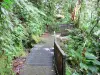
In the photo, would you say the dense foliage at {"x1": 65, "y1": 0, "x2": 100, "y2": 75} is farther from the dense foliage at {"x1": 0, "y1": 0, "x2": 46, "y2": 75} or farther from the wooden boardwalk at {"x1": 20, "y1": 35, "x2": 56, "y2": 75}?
the dense foliage at {"x1": 0, "y1": 0, "x2": 46, "y2": 75}

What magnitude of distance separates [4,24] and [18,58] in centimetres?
300

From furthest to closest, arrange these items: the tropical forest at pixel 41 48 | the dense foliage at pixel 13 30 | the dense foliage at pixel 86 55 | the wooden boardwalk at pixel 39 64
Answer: the wooden boardwalk at pixel 39 64 < the dense foliage at pixel 86 55 < the tropical forest at pixel 41 48 < the dense foliage at pixel 13 30

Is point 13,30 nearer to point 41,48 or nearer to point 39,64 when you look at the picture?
point 39,64

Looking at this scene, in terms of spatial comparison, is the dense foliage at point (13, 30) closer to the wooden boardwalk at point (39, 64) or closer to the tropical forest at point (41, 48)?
the tropical forest at point (41, 48)

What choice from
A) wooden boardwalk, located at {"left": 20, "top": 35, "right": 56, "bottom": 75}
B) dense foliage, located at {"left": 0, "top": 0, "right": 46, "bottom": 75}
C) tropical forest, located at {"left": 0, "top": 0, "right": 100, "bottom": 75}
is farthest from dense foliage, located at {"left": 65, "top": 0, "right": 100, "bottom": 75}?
dense foliage, located at {"left": 0, "top": 0, "right": 46, "bottom": 75}

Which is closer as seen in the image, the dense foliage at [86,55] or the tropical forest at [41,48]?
the tropical forest at [41,48]

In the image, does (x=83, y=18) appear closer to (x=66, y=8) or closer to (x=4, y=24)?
(x=66, y=8)

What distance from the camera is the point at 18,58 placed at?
20.3 feet

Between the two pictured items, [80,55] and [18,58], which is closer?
[80,55]

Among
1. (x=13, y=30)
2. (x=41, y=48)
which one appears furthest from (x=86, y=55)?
(x=41, y=48)

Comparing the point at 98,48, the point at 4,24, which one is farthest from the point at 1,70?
the point at 98,48

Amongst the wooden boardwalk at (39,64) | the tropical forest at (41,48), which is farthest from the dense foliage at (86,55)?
the wooden boardwalk at (39,64)

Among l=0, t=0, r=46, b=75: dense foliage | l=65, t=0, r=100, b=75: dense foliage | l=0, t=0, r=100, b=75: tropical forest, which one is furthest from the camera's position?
l=65, t=0, r=100, b=75: dense foliage

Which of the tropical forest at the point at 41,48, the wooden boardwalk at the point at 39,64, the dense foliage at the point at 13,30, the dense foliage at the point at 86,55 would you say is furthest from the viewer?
the wooden boardwalk at the point at 39,64
